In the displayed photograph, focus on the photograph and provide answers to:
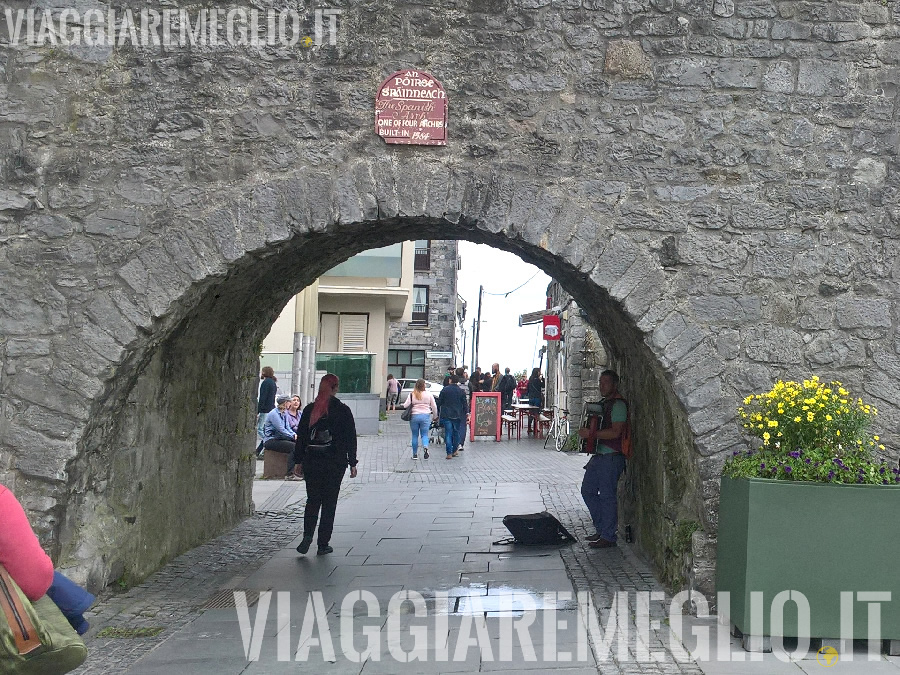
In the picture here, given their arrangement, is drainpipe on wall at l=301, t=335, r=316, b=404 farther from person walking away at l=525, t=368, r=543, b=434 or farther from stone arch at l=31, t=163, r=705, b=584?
stone arch at l=31, t=163, r=705, b=584

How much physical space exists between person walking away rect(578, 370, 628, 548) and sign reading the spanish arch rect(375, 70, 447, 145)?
2823 mm

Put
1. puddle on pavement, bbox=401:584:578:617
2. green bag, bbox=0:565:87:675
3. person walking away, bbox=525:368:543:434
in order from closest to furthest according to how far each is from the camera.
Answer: green bag, bbox=0:565:87:675
puddle on pavement, bbox=401:584:578:617
person walking away, bbox=525:368:543:434

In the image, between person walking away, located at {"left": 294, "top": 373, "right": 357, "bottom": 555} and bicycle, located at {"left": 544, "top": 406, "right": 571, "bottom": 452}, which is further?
bicycle, located at {"left": 544, "top": 406, "right": 571, "bottom": 452}

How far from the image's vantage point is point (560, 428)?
17.9 metres

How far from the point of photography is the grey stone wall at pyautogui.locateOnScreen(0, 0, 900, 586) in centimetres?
567

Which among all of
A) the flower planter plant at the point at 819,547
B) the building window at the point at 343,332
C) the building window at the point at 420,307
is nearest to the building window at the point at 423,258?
the building window at the point at 420,307

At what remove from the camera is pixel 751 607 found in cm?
473

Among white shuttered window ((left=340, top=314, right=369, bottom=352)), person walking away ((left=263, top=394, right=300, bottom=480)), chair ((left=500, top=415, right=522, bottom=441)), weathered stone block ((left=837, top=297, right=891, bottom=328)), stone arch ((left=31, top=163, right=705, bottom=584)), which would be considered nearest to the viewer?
stone arch ((left=31, top=163, right=705, bottom=584))

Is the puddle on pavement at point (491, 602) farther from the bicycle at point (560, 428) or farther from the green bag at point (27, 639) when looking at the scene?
the bicycle at point (560, 428)

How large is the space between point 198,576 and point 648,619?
3102 millimetres

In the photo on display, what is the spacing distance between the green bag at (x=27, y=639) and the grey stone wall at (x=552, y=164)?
285cm

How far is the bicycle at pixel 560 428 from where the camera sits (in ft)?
57.1

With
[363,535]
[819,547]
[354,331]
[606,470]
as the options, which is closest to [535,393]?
[354,331]

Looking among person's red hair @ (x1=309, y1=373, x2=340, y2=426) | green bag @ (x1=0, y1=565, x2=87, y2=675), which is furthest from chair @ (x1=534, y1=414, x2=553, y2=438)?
green bag @ (x1=0, y1=565, x2=87, y2=675)
